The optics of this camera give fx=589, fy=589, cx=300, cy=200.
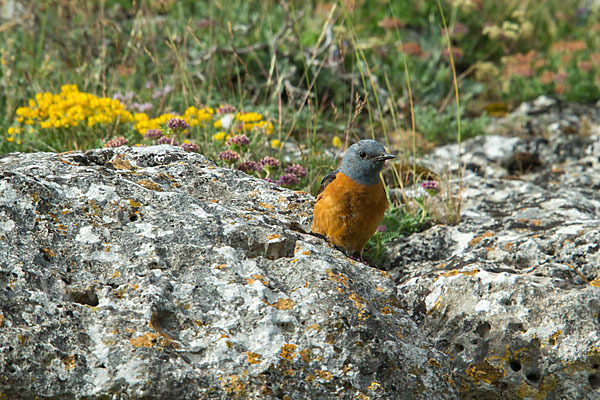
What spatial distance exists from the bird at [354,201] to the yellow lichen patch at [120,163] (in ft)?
3.96

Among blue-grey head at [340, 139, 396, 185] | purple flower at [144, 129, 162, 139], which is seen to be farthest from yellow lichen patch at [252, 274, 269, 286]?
purple flower at [144, 129, 162, 139]

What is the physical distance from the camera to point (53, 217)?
2.71m

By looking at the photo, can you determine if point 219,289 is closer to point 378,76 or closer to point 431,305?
point 431,305

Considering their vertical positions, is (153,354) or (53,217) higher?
(53,217)

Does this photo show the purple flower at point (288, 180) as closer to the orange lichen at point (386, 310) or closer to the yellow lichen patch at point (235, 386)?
the orange lichen at point (386, 310)

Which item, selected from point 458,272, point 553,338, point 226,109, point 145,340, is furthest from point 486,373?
point 226,109

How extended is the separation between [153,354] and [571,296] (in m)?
2.18

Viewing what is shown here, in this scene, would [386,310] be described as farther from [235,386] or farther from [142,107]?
[142,107]

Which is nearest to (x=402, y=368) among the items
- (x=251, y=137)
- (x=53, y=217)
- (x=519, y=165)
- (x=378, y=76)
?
(x=53, y=217)

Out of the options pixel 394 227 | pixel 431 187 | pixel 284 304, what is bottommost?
pixel 394 227

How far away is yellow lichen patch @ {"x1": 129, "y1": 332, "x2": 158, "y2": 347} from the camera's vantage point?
7.50 feet

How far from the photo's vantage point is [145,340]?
2303 millimetres

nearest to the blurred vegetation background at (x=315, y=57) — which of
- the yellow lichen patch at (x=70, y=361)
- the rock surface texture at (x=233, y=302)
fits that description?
the rock surface texture at (x=233, y=302)

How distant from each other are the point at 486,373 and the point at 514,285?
0.54 meters
